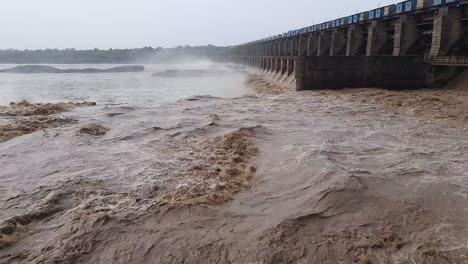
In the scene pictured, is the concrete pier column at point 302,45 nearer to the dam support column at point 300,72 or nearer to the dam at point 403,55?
the dam at point 403,55

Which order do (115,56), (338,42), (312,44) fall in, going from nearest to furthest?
(338,42), (312,44), (115,56)

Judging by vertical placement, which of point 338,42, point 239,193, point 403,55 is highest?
point 338,42

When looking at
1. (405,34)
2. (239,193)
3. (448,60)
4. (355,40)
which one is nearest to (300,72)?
(405,34)

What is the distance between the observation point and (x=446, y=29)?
1563 cm

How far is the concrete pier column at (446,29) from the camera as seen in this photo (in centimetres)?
1545

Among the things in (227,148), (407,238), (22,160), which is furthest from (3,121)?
(407,238)

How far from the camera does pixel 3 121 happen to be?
1214 centimetres

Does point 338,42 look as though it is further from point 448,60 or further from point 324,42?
point 448,60

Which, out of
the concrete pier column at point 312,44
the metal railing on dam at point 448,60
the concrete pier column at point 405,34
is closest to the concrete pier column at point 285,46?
the concrete pier column at point 312,44

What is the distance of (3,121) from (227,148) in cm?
798

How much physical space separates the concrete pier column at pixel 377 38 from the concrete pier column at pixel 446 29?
460 cm

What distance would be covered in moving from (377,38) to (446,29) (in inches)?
209

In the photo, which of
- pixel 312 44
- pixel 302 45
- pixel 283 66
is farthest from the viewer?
pixel 302 45

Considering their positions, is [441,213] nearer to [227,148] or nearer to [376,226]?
[376,226]
